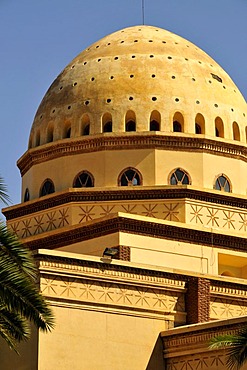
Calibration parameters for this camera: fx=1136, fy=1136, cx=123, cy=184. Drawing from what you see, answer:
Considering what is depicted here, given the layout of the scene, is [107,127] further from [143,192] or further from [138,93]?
[143,192]

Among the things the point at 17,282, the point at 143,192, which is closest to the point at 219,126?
the point at 143,192

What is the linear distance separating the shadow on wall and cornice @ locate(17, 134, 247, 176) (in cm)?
663

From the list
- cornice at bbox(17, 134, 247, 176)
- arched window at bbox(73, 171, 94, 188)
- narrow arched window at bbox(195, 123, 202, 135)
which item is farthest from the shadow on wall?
narrow arched window at bbox(195, 123, 202, 135)

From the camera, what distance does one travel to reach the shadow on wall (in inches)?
954

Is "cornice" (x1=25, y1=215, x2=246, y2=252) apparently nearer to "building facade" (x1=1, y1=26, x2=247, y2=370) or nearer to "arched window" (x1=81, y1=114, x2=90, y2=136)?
"building facade" (x1=1, y1=26, x2=247, y2=370)

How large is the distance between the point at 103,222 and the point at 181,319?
3664 millimetres

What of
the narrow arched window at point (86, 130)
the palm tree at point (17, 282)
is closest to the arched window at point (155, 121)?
the narrow arched window at point (86, 130)

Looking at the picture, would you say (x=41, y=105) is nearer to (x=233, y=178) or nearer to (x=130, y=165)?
(x=130, y=165)

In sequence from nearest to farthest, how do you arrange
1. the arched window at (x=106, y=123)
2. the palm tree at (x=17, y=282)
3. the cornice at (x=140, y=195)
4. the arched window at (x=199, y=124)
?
the palm tree at (x=17, y=282), the cornice at (x=140, y=195), the arched window at (x=106, y=123), the arched window at (x=199, y=124)

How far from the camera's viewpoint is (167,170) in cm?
2936

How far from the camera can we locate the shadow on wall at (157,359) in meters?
24.2

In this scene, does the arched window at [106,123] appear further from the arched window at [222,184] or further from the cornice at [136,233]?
the cornice at [136,233]

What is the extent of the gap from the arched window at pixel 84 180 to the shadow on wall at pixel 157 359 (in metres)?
6.25

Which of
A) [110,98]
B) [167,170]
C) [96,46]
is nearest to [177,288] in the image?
[167,170]
